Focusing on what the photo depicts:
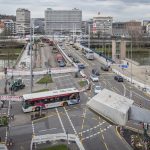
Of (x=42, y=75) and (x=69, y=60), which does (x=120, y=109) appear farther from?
(x=69, y=60)

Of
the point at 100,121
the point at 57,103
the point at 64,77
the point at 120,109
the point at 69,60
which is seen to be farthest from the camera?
the point at 69,60

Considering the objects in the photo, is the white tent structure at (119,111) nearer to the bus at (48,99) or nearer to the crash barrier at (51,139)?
the crash barrier at (51,139)

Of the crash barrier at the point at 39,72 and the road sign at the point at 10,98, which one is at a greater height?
the crash barrier at the point at 39,72

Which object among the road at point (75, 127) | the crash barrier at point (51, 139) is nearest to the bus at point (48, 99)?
the road at point (75, 127)

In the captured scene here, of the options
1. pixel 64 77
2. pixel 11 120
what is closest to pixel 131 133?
pixel 11 120

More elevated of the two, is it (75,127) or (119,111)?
(119,111)

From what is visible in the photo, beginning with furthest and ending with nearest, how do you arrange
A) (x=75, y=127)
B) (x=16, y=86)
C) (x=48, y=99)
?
(x=16, y=86) → (x=48, y=99) → (x=75, y=127)

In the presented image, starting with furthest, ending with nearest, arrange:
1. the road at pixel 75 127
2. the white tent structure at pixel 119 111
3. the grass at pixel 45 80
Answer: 1. the grass at pixel 45 80
2. the road at pixel 75 127
3. the white tent structure at pixel 119 111

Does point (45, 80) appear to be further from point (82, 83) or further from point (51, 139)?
point (51, 139)

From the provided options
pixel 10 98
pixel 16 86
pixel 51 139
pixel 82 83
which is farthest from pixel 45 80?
pixel 51 139
